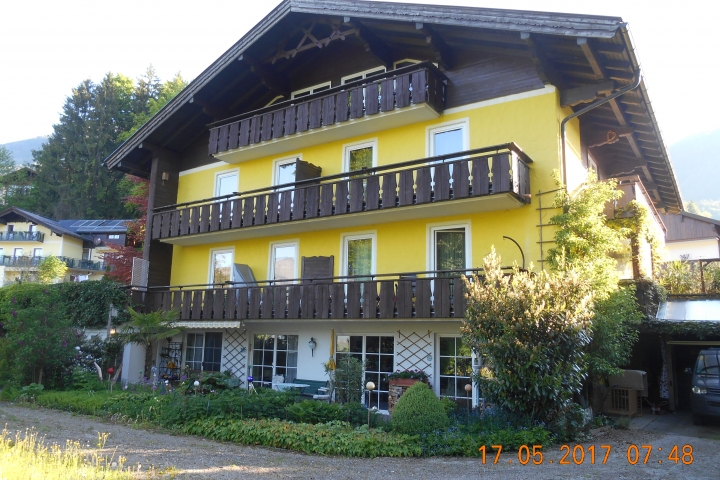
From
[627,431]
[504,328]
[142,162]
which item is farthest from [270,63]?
[627,431]

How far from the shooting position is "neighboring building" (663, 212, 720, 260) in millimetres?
31797

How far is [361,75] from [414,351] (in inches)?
371

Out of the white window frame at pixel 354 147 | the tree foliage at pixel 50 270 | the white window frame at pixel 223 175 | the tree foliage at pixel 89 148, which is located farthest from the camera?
the tree foliage at pixel 89 148

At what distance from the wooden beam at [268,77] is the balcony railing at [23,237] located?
1700 inches

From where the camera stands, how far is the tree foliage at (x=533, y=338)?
10664 millimetres

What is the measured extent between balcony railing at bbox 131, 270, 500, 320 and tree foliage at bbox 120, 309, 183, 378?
2.33 ft

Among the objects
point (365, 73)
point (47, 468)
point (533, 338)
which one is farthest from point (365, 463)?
point (365, 73)

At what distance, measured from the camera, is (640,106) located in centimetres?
1545

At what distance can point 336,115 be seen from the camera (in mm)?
17734

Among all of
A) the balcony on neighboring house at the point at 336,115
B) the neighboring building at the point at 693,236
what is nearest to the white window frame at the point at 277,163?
the balcony on neighboring house at the point at 336,115

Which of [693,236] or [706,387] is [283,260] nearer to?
[706,387]

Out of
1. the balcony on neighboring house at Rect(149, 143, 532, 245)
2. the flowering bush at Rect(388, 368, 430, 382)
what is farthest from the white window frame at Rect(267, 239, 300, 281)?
the flowering bush at Rect(388, 368, 430, 382)

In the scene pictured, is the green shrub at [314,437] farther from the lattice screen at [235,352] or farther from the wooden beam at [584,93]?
the wooden beam at [584,93]
